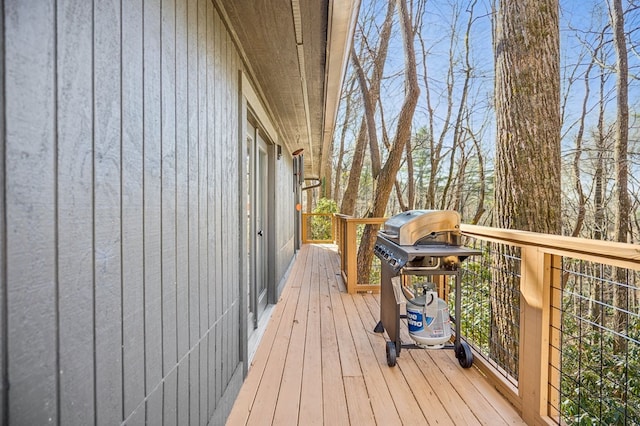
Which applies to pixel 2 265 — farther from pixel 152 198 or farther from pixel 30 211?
pixel 152 198

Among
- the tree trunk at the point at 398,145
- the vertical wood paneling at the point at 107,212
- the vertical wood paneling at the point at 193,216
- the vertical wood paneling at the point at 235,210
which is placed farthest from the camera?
the tree trunk at the point at 398,145

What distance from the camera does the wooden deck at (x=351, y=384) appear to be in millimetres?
1912

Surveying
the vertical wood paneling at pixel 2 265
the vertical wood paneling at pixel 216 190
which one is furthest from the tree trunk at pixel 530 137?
the vertical wood paneling at pixel 2 265

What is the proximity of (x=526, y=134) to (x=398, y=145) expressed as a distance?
3039mm

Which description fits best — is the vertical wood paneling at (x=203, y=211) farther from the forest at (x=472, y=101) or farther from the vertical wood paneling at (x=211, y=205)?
the forest at (x=472, y=101)

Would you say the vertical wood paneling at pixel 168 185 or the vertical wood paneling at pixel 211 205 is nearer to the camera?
the vertical wood paneling at pixel 168 185

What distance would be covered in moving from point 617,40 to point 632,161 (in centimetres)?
294

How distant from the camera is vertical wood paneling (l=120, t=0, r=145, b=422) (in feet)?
3.02

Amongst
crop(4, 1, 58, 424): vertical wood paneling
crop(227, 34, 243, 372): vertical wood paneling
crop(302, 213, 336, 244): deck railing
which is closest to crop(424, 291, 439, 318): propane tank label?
crop(227, 34, 243, 372): vertical wood paneling

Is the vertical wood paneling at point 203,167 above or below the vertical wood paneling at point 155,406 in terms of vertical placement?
above

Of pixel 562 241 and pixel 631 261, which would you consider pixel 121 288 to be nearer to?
pixel 631 261

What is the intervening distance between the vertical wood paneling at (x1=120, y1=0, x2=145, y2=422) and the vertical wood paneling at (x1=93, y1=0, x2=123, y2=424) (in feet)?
0.09

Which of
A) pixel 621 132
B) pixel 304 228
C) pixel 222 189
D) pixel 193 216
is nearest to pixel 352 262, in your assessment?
pixel 222 189

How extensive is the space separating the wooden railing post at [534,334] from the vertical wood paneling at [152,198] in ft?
6.25
